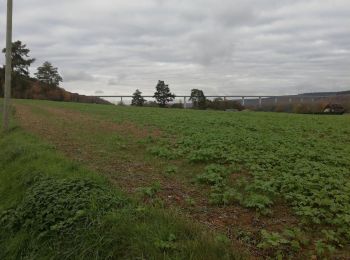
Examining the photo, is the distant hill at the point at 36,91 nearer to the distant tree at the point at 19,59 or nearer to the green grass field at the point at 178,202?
the distant tree at the point at 19,59

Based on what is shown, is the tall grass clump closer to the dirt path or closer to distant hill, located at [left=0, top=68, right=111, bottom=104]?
Result: the dirt path

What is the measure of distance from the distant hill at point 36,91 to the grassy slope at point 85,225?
191 feet

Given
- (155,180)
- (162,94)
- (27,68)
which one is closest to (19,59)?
(27,68)

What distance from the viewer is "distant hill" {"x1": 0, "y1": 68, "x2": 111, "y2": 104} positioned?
2569 inches

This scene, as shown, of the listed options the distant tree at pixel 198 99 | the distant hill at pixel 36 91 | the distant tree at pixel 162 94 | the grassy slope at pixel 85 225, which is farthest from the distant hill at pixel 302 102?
the grassy slope at pixel 85 225

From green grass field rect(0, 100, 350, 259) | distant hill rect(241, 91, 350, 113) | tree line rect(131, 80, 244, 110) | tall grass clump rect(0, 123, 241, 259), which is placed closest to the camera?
tall grass clump rect(0, 123, 241, 259)

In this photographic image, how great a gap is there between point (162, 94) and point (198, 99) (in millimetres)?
5327

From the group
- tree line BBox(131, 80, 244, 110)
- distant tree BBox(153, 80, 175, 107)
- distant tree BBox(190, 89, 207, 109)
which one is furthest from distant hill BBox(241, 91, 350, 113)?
distant tree BBox(153, 80, 175, 107)

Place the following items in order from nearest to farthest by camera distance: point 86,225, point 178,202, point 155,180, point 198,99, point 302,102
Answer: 1. point 86,225
2. point 178,202
3. point 155,180
4. point 302,102
5. point 198,99

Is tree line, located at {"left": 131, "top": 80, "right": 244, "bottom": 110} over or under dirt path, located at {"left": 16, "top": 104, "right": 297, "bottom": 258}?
over

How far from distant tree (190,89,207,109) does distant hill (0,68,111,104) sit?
18782 millimetres

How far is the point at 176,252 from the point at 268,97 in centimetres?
5146

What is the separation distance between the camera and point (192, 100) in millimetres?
53469

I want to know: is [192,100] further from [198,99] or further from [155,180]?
[155,180]
